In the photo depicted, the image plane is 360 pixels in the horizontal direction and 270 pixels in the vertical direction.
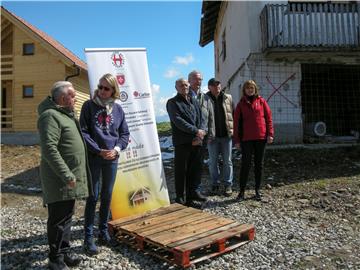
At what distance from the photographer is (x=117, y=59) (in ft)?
18.7

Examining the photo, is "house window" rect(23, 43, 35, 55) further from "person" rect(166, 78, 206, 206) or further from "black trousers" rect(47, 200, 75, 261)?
"black trousers" rect(47, 200, 75, 261)

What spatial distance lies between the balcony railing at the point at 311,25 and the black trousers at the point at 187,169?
20.2 feet

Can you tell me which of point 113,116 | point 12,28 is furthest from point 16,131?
point 113,116

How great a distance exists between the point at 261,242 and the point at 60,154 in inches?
105

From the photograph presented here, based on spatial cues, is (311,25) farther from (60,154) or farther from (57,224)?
(57,224)

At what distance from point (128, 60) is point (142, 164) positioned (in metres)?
1.50

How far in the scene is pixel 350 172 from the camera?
8.88 m

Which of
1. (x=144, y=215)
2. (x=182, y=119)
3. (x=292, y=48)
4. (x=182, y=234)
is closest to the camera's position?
(x=182, y=234)

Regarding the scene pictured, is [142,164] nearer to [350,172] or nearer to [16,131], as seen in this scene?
[350,172]

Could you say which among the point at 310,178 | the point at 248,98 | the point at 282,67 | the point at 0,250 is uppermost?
the point at 282,67

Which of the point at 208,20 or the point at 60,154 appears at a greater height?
the point at 208,20

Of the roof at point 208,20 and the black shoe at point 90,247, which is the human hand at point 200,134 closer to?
the black shoe at point 90,247

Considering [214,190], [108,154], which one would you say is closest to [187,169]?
[214,190]

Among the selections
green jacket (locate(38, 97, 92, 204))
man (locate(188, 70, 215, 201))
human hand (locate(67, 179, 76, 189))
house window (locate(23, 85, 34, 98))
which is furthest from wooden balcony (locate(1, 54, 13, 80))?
human hand (locate(67, 179, 76, 189))
